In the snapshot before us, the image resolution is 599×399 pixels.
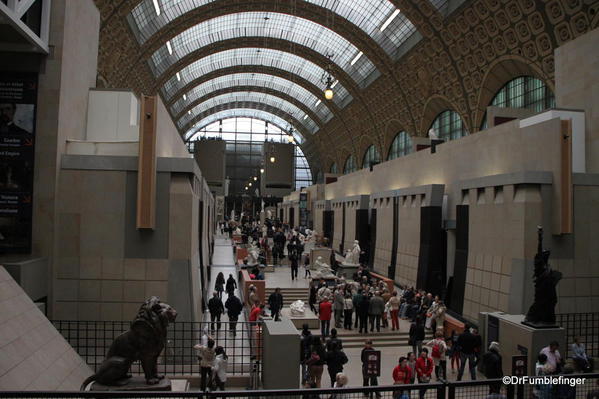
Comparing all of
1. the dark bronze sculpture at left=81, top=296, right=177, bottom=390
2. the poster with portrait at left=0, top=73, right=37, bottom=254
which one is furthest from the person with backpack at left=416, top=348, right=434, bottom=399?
the poster with portrait at left=0, top=73, right=37, bottom=254

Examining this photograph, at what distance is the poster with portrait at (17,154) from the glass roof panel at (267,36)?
31.3m

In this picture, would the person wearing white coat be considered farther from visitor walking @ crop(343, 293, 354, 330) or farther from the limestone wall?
visitor walking @ crop(343, 293, 354, 330)

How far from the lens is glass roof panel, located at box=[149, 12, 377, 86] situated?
41.5 metres

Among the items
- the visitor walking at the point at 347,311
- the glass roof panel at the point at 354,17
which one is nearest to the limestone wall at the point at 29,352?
the visitor walking at the point at 347,311

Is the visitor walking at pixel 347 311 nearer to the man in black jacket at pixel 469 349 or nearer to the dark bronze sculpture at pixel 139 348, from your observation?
the man in black jacket at pixel 469 349

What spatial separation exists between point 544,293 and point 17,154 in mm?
11952

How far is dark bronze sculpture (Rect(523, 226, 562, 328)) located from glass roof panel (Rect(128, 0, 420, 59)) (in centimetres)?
2616

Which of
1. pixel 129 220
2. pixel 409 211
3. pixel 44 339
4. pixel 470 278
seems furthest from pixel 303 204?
pixel 44 339

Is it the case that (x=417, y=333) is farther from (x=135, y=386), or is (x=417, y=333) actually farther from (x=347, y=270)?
(x=347, y=270)

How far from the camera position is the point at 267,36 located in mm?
44312

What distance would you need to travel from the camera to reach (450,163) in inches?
760

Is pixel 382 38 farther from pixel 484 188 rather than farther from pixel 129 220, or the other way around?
pixel 129 220

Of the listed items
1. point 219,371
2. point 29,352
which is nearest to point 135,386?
point 29,352

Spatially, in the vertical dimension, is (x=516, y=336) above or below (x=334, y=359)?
above
